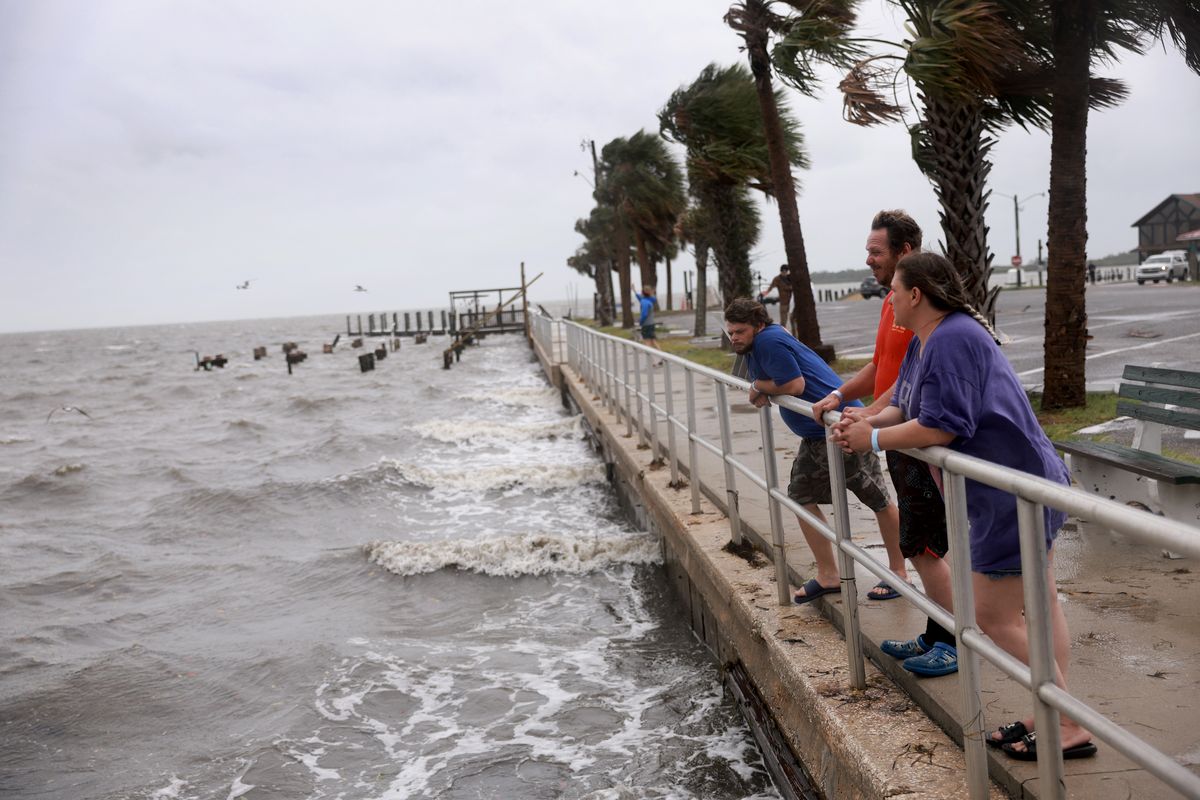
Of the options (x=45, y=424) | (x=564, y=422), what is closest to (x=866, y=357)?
(x=564, y=422)

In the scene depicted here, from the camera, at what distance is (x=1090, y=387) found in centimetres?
1079

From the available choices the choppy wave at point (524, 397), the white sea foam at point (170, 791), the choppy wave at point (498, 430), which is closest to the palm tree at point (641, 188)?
the choppy wave at point (524, 397)

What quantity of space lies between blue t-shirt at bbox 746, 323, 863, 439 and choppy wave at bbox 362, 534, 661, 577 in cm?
434

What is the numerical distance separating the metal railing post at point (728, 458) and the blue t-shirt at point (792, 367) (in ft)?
2.76

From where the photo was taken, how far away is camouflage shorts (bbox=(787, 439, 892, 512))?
4328 mm

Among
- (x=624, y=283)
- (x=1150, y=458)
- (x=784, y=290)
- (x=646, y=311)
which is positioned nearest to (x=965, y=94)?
(x=1150, y=458)

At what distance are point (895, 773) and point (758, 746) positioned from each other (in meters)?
2.03

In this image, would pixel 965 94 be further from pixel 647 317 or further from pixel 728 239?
pixel 647 317

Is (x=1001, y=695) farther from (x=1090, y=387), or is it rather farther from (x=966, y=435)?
(x=1090, y=387)

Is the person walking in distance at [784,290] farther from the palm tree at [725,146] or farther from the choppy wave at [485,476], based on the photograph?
the choppy wave at [485,476]

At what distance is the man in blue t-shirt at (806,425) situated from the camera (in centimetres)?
433

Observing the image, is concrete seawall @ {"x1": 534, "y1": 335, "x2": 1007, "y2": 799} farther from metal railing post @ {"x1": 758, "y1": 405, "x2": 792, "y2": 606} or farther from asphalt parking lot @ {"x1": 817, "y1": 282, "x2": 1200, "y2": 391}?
asphalt parking lot @ {"x1": 817, "y1": 282, "x2": 1200, "y2": 391}

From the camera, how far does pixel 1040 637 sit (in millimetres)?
2152

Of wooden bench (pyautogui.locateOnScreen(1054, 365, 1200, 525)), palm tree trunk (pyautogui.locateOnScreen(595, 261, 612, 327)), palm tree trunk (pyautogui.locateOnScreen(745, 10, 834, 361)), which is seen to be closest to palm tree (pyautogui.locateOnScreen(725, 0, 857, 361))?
palm tree trunk (pyautogui.locateOnScreen(745, 10, 834, 361))
